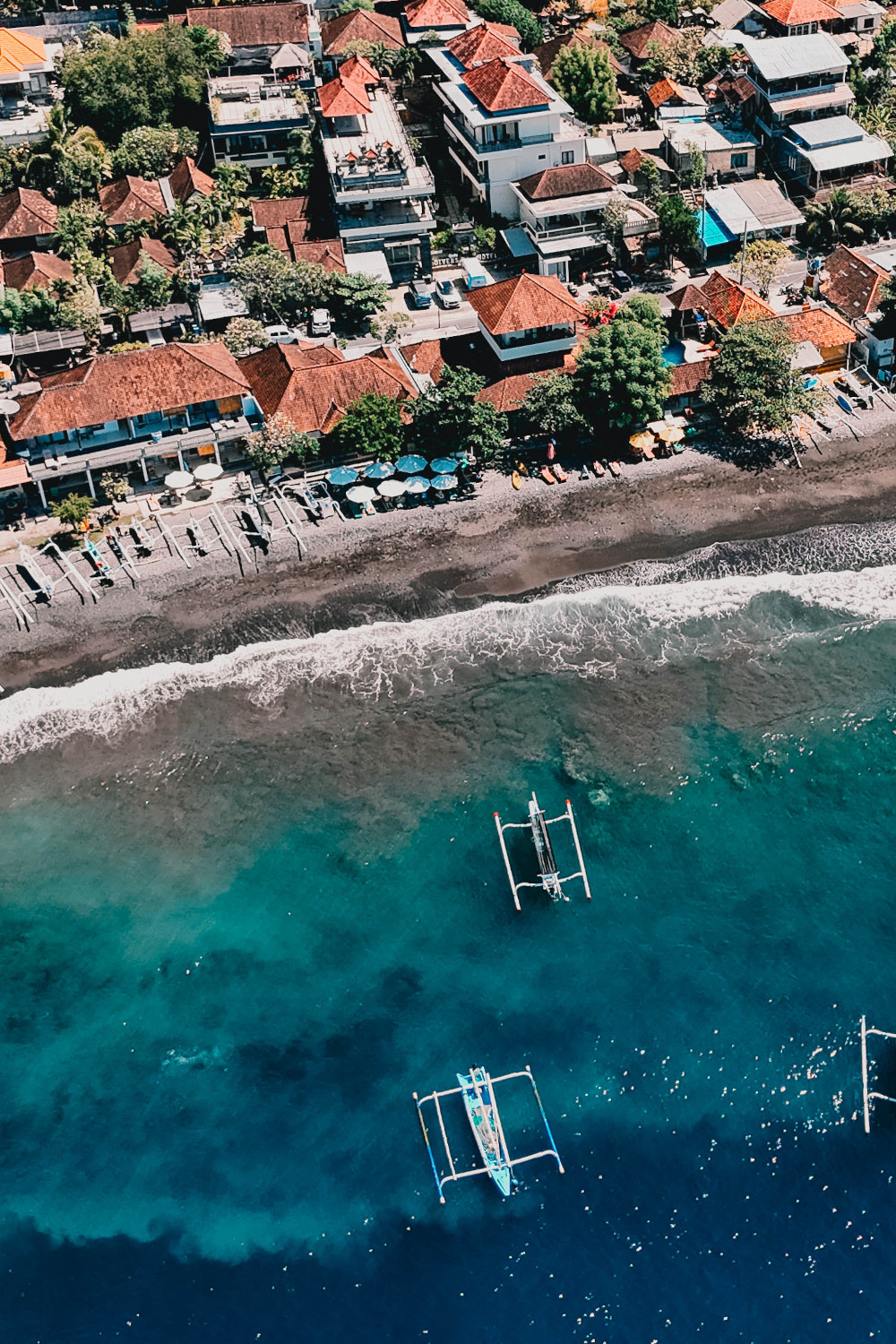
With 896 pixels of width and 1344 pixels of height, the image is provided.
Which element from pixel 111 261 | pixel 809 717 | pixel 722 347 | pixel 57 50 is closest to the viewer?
pixel 809 717

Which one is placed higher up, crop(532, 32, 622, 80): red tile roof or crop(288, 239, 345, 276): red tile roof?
crop(532, 32, 622, 80): red tile roof

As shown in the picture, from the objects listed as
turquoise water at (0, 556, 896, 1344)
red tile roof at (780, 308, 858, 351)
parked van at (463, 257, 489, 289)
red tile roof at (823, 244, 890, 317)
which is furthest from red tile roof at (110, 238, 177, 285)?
red tile roof at (823, 244, 890, 317)

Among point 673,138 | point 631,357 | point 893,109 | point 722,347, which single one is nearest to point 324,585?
point 631,357

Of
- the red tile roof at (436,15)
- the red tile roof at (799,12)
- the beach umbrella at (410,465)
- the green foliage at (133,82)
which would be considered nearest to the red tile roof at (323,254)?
the beach umbrella at (410,465)

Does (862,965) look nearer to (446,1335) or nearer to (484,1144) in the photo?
(484,1144)

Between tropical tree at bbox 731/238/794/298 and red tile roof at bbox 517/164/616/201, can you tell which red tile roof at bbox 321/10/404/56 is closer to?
red tile roof at bbox 517/164/616/201

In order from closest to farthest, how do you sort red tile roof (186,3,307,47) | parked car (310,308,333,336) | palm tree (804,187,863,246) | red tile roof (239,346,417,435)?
red tile roof (239,346,417,435) → parked car (310,308,333,336) → palm tree (804,187,863,246) → red tile roof (186,3,307,47)
